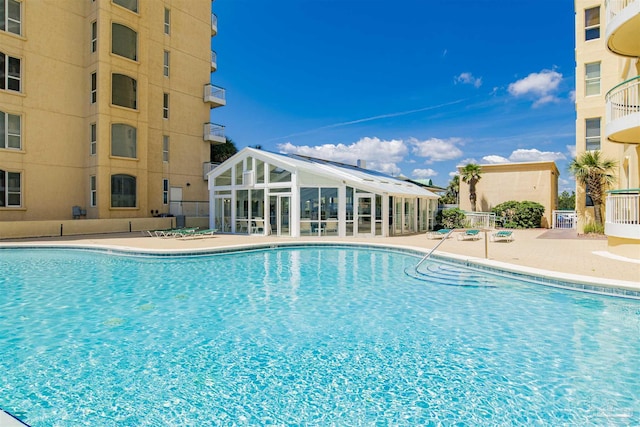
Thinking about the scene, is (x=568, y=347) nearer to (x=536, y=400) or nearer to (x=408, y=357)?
(x=536, y=400)

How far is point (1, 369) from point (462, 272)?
397 inches

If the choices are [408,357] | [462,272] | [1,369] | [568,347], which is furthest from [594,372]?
[1,369]

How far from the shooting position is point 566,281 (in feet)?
27.5

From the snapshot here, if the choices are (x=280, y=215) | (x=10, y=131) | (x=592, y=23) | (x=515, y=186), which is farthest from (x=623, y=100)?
(x=10, y=131)

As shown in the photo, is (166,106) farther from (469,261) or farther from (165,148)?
(469,261)

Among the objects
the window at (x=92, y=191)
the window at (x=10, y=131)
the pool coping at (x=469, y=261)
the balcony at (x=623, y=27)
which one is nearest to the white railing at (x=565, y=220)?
the balcony at (x=623, y=27)

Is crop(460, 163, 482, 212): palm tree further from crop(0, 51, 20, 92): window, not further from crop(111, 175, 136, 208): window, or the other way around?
crop(0, 51, 20, 92): window

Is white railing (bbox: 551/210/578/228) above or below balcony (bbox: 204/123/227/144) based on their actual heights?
below

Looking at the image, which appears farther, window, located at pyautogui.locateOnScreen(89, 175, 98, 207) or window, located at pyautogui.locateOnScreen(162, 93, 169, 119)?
window, located at pyautogui.locateOnScreen(162, 93, 169, 119)

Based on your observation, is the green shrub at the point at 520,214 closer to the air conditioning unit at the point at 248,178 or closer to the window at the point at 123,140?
the air conditioning unit at the point at 248,178

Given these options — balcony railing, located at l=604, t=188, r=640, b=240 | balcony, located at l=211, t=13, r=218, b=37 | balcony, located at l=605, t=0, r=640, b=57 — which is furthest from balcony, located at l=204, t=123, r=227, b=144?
balcony railing, located at l=604, t=188, r=640, b=240

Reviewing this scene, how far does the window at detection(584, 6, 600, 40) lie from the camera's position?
64.4 feet

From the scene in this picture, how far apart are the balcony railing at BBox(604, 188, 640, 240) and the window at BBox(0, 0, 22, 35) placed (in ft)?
94.0

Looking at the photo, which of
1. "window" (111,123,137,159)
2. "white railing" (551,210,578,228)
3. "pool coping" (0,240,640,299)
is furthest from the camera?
"white railing" (551,210,578,228)
